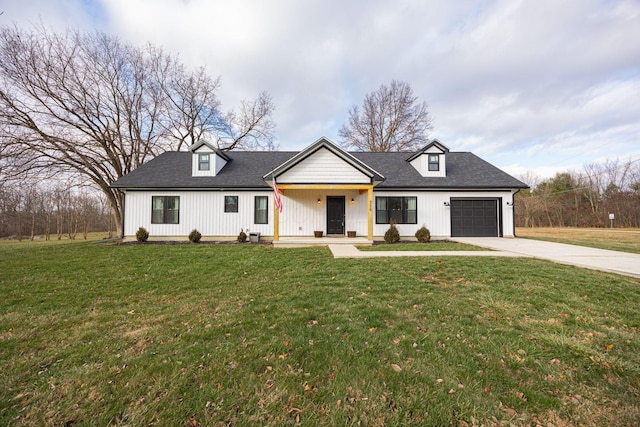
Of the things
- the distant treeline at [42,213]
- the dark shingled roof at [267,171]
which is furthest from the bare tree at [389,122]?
the distant treeline at [42,213]

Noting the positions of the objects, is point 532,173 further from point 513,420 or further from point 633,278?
point 513,420

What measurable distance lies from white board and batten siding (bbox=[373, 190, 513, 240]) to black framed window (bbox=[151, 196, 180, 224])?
10.6 meters

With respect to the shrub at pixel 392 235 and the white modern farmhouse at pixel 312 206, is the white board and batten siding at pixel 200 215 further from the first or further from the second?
the shrub at pixel 392 235

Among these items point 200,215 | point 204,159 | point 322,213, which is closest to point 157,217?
point 200,215

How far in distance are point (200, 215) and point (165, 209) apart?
1924 millimetres

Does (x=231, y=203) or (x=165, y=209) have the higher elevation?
(x=231, y=203)

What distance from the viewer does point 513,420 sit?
6.66ft

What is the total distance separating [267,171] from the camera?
14828 mm

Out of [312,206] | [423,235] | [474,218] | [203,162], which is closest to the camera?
[423,235]

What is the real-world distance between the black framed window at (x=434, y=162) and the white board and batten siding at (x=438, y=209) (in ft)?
5.08

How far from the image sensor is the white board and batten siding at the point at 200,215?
1338 cm

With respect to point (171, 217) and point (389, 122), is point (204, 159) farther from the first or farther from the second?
point (389, 122)

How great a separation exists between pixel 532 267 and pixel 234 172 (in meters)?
13.8

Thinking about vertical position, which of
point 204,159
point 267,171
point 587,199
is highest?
point 204,159
